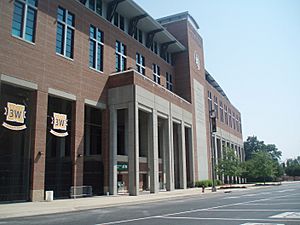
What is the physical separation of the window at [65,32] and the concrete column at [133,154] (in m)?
8.64

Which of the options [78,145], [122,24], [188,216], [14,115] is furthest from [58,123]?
[188,216]

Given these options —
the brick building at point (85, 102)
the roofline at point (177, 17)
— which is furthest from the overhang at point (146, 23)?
the roofline at point (177, 17)

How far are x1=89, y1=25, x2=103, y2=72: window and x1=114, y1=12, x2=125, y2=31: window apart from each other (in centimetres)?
489

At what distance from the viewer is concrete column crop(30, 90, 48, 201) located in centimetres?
2678

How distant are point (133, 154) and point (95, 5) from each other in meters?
17.3

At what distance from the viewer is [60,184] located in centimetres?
3041

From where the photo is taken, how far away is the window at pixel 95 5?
37.5 m

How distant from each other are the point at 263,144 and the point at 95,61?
11973cm

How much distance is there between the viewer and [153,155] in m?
38.7

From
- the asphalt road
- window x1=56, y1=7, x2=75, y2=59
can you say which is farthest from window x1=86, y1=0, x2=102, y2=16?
the asphalt road

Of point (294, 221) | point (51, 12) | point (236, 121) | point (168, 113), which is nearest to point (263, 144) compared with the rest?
point (236, 121)

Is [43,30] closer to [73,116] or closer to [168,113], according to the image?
[73,116]

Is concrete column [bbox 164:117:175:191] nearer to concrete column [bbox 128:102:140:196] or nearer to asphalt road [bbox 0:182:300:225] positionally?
concrete column [bbox 128:102:140:196]

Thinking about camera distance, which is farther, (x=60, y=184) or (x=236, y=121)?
(x=236, y=121)
